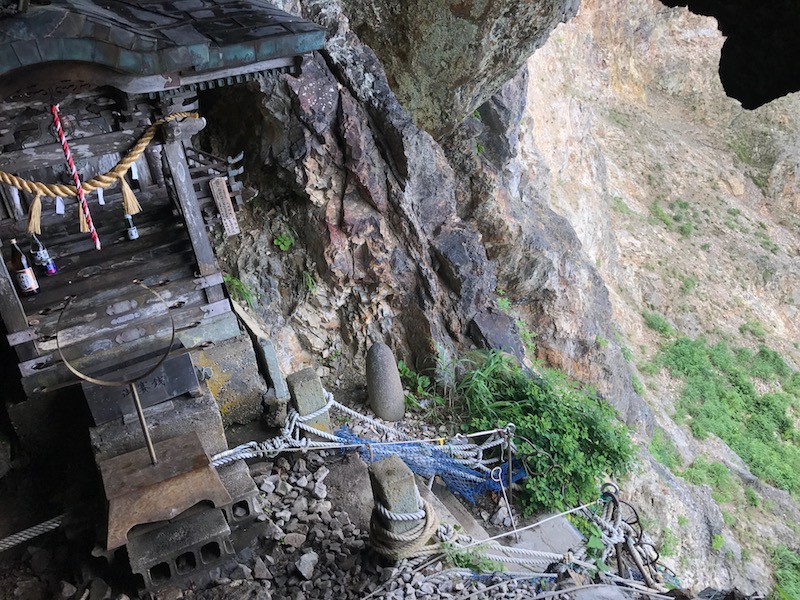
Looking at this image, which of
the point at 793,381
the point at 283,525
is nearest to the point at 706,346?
the point at 793,381

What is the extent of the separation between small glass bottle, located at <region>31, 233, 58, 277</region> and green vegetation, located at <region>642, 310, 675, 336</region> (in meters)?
21.0

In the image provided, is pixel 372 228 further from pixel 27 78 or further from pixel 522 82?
pixel 522 82

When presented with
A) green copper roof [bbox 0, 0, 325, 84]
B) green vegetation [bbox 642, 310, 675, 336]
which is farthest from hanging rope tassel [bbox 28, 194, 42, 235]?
green vegetation [bbox 642, 310, 675, 336]

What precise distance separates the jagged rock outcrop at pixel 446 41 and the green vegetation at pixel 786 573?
509 inches

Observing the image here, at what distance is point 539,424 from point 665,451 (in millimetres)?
9661

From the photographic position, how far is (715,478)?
16016 mm

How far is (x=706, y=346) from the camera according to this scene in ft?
72.1

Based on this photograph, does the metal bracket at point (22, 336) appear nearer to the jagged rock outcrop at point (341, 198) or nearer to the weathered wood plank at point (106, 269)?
the weathered wood plank at point (106, 269)

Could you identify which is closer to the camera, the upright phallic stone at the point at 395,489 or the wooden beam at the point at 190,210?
the upright phallic stone at the point at 395,489

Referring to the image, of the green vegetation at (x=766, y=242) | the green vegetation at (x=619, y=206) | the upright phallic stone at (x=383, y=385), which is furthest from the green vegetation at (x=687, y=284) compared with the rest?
the upright phallic stone at (x=383, y=385)

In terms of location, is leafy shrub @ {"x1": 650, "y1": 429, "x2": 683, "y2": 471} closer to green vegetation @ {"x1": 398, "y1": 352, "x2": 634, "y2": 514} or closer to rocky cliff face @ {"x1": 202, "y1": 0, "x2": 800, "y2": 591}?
rocky cliff face @ {"x1": 202, "y1": 0, "x2": 800, "y2": 591}

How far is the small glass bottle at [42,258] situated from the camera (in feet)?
20.1

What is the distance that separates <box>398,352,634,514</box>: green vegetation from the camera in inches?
287

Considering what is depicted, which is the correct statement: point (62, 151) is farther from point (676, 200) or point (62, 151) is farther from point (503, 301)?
point (676, 200)
